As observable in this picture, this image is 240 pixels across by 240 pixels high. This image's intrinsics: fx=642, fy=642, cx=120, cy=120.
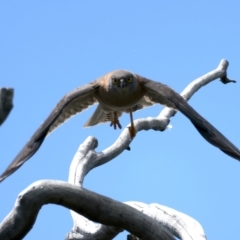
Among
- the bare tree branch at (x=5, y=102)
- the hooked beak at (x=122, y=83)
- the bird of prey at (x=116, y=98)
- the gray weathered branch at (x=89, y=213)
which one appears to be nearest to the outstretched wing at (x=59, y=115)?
the bird of prey at (x=116, y=98)

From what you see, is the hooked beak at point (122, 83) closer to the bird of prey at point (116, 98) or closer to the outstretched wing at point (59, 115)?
the bird of prey at point (116, 98)

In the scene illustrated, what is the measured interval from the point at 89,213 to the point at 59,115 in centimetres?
258

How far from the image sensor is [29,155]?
6656mm

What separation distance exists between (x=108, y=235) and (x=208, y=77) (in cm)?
451

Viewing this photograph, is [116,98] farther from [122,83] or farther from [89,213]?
[89,213]

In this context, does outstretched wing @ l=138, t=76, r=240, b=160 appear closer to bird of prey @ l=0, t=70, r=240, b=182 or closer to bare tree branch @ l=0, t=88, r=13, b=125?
bird of prey @ l=0, t=70, r=240, b=182

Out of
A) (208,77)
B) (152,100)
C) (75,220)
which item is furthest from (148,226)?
(208,77)

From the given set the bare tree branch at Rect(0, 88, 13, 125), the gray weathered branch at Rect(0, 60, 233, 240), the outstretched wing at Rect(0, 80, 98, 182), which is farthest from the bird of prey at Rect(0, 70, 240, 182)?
the bare tree branch at Rect(0, 88, 13, 125)

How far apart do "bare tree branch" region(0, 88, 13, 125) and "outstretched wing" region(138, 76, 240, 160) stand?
4141 mm

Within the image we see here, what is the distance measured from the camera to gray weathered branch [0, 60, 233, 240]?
197 inches

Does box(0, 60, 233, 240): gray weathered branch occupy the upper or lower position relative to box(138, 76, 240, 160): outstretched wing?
lower

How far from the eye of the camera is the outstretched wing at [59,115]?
6.57 m

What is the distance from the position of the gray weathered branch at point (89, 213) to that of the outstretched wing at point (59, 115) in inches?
23.0

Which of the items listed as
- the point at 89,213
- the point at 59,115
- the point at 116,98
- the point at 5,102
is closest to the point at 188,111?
the point at 116,98
